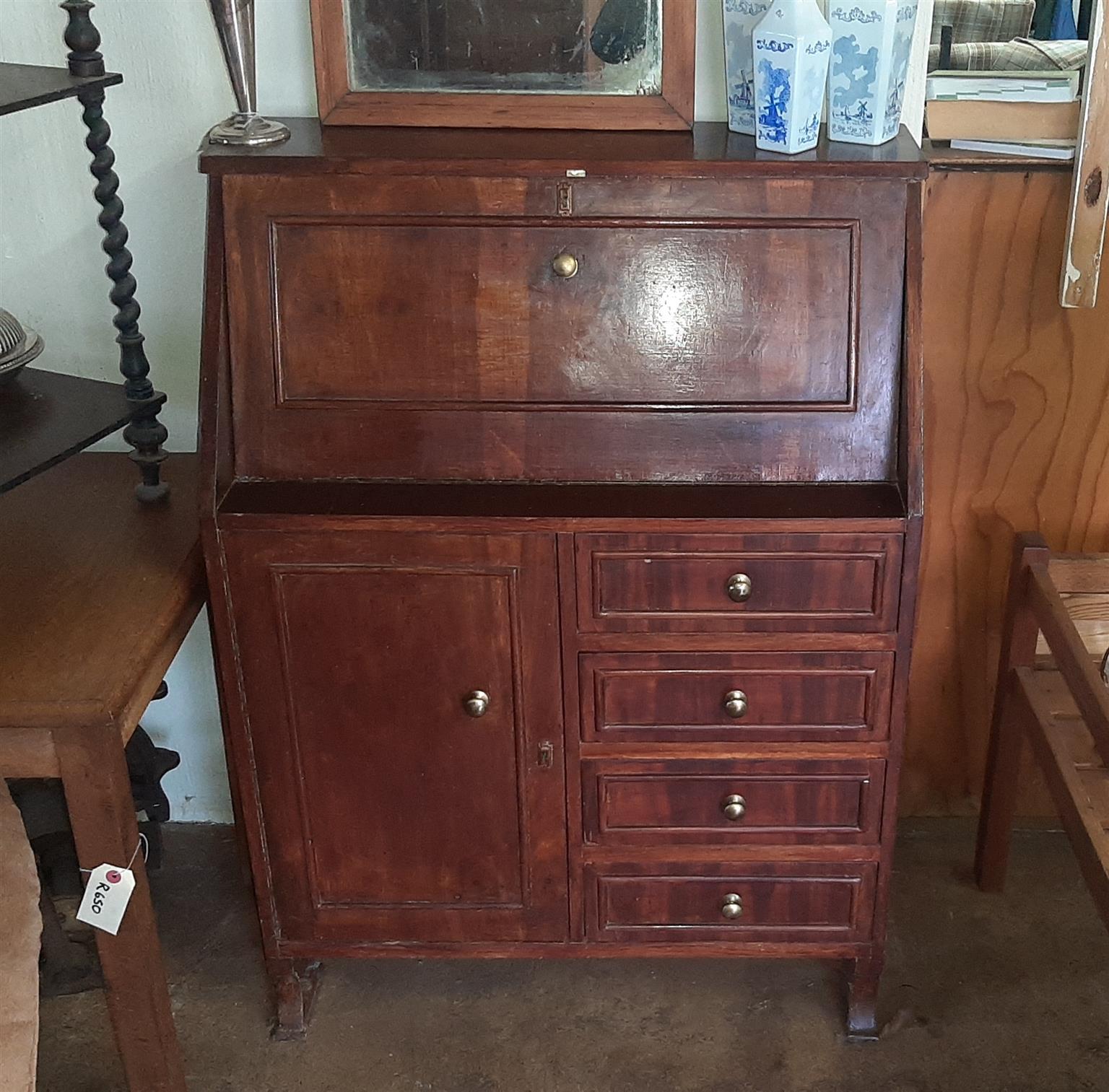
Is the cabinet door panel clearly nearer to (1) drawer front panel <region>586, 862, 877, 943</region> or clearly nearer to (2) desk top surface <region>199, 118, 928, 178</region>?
(1) drawer front panel <region>586, 862, 877, 943</region>

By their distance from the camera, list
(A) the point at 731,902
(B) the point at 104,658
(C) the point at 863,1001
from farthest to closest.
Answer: (C) the point at 863,1001
(A) the point at 731,902
(B) the point at 104,658

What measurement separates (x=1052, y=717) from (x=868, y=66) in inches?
39.1

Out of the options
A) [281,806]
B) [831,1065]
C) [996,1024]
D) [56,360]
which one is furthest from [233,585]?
[996,1024]

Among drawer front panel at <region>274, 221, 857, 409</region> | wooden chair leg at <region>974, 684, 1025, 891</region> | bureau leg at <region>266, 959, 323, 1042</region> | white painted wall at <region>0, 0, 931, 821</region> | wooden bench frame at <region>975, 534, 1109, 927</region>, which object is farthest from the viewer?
wooden chair leg at <region>974, 684, 1025, 891</region>

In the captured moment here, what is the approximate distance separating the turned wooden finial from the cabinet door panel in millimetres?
623

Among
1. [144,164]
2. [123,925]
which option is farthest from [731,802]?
[144,164]

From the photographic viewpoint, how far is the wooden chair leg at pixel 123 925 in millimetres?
1503

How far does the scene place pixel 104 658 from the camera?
5.06ft

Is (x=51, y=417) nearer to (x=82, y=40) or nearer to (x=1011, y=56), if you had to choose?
(x=82, y=40)

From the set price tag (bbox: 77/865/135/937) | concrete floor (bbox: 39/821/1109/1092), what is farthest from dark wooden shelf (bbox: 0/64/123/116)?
concrete floor (bbox: 39/821/1109/1092)

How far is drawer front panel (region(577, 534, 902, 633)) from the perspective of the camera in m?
1.58

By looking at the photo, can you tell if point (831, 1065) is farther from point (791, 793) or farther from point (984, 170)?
point (984, 170)

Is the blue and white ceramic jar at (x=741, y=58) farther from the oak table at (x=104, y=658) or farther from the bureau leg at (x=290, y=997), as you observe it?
the bureau leg at (x=290, y=997)

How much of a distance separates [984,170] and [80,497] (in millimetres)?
1412
